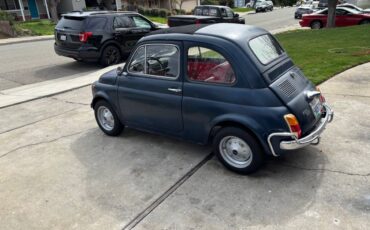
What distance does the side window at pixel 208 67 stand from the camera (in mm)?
4168

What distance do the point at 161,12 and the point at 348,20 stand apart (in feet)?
80.4

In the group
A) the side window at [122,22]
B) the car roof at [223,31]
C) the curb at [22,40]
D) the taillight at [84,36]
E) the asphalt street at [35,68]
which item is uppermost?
the car roof at [223,31]

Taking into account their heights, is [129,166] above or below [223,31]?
below

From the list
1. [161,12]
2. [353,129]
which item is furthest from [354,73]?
[161,12]

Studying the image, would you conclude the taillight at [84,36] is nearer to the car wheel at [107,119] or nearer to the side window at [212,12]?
the car wheel at [107,119]

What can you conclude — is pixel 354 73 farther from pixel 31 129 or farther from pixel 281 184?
pixel 31 129

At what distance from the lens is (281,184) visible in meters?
3.96

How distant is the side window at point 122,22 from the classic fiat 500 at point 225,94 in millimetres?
7276

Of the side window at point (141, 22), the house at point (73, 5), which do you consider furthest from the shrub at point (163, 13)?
the side window at point (141, 22)

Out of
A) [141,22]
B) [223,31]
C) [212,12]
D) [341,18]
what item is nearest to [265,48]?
[223,31]

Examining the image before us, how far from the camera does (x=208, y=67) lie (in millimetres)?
4348

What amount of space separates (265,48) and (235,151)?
4.65 ft

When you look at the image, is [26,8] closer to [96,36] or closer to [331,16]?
[96,36]

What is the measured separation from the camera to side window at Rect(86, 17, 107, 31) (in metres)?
11.3
